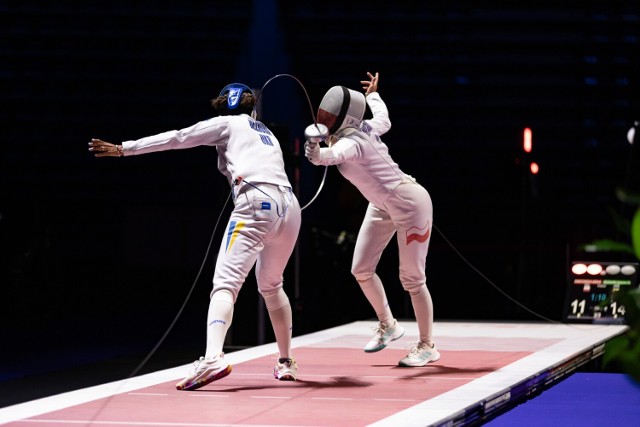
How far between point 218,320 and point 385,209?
3.63 feet

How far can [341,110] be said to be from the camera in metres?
4.51

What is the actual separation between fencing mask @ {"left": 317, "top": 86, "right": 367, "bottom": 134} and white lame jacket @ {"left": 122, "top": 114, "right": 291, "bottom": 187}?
0.44 m

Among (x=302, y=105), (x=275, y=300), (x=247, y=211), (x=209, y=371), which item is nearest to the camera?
(x=209, y=371)

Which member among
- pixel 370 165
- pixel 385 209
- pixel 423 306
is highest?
pixel 370 165

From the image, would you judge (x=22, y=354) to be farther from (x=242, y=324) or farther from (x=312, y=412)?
(x=312, y=412)

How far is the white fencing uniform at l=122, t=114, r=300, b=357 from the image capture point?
399 centimetres

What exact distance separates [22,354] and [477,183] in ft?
22.2

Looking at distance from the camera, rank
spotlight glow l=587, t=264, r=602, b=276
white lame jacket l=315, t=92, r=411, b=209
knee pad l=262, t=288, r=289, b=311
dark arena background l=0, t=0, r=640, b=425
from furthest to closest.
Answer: dark arena background l=0, t=0, r=640, b=425, spotlight glow l=587, t=264, r=602, b=276, white lame jacket l=315, t=92, r=411, b=209, knee pad l=262, t=288, r=289, b=311

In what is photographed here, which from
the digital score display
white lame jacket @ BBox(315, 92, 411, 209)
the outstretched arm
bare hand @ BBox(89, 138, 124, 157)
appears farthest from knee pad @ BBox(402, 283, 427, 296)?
the digital score display

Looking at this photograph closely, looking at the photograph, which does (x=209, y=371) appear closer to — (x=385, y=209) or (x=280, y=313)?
(x=280, y=313)

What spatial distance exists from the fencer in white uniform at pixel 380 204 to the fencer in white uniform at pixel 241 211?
0.35m

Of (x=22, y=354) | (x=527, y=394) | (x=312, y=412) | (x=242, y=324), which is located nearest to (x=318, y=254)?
(x=242, y=324)

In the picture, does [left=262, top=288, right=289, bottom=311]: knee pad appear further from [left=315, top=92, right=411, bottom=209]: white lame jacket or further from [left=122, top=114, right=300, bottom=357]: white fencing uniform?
[left=315, top=92, right=411, bottom=209]: white lame jacket

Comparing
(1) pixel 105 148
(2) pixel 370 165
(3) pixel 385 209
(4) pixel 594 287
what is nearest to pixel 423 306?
(3) pixel 385 209
